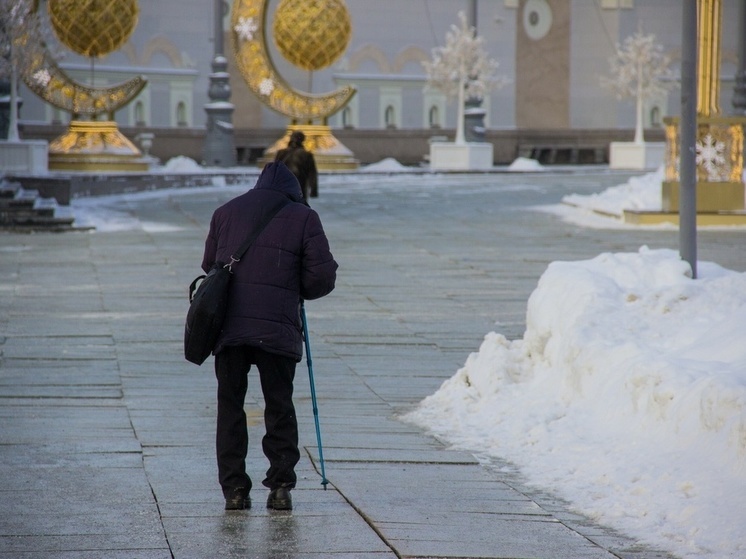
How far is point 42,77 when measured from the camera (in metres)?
31.2

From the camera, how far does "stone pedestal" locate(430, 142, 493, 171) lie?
1529 inches

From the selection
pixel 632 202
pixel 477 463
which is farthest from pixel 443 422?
pixel 632 202

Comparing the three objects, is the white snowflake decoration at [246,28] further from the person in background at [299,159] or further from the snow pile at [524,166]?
the person in background at [299,159]

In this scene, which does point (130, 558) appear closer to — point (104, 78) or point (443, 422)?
point (443, 422)

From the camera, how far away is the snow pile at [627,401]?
5766mm

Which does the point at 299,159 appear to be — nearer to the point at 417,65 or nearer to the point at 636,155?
the point at 636,155

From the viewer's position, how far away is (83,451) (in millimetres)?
7062

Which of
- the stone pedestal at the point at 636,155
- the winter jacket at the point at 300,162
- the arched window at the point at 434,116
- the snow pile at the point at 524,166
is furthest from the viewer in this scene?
the arched window at the point at 434,116

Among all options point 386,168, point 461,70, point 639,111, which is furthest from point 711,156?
point 639,111

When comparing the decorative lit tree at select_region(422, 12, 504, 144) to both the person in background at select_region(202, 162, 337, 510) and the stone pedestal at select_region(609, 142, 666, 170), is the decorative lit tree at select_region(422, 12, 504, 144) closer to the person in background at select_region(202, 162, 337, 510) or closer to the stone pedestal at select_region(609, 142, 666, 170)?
the stone pedestal at select_region(609, 142, 666, 170)

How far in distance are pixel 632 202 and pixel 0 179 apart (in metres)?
10.7

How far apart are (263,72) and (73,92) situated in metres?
5.48

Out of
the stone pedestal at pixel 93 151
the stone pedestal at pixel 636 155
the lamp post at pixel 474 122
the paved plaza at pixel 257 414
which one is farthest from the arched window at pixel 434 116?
the paved plaza at pixel 257 414

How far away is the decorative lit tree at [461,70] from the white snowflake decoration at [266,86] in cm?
685
